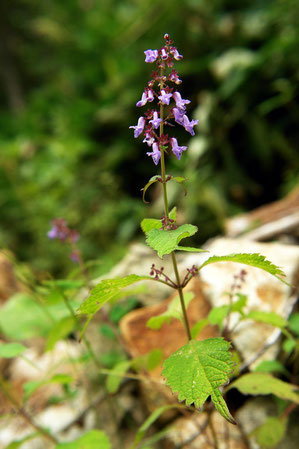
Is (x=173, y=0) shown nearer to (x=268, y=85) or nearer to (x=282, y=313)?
(x=268, y=85)

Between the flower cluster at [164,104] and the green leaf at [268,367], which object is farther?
the green leaf at [268,367]

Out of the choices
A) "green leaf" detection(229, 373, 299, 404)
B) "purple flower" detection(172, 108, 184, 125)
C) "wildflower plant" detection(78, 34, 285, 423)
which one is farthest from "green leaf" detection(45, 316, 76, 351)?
"purple flower" detection(172, 108, 184, 125)

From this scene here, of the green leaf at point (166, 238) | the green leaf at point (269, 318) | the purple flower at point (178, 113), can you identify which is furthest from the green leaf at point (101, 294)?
the green leaf at point (269, 318)

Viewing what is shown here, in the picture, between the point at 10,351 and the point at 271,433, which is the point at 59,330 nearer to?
the point at 10,351

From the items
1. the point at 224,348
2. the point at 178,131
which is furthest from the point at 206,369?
the point at 178,131

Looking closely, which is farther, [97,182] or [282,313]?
[97,182]

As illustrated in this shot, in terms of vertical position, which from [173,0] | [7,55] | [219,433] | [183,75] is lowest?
[219,433]

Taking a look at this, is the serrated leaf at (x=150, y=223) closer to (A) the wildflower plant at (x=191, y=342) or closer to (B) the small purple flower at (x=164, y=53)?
(A) the wildflower plant at (x=191, y=342)
